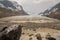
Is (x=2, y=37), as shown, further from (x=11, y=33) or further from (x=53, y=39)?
(x=53, y=39)

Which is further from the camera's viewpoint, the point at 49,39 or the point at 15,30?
Answer: the point at 49,39

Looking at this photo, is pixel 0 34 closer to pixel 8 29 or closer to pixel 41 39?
pixel 8 29

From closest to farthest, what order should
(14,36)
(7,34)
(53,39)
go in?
1. (7,34)
2. (14,36)
3. (53,39)

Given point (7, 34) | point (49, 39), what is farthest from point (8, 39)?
point (49, 39)

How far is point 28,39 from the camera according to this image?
794 inches

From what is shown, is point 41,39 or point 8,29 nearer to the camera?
point 8,29

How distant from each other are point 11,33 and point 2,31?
86cm

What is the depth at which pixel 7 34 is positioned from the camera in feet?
44.5

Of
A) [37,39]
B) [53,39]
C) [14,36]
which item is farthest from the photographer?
[37,39]

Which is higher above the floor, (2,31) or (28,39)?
(2,31)

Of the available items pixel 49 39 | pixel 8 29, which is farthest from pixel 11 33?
pixel 49 39

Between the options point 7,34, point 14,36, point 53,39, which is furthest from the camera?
point 53,39

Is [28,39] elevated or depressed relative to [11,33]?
depressed

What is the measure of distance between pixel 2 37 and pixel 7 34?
0.51m
